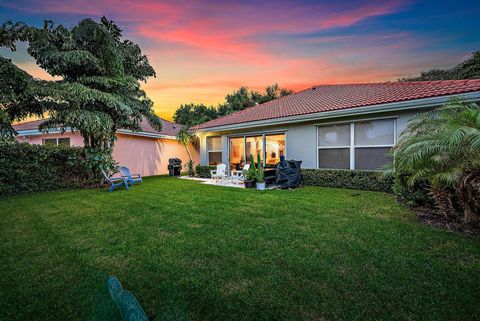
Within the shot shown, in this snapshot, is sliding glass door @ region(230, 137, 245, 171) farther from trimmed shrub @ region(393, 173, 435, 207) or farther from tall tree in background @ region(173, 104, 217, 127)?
tall tree in background @ region(173, 104, 217, 127)

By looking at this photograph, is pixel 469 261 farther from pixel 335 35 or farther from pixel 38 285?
pixel 335 35

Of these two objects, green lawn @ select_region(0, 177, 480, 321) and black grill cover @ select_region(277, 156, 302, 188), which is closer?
green lawn @ select_region(0, 177, 480, 321)

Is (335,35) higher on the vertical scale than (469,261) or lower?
higher

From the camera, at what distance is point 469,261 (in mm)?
3033

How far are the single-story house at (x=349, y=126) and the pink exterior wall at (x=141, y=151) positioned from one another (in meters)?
5.68

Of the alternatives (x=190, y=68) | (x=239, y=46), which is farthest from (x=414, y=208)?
(x=190, y=68)

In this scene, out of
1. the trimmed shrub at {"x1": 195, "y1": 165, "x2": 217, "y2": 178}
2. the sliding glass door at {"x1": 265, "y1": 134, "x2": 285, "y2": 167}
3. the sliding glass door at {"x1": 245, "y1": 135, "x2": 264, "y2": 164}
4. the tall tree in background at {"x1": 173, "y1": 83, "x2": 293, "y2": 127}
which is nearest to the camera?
the sliding glass door at {"x1": 265, "y1": 134, "x2": 285, "y2": 167}

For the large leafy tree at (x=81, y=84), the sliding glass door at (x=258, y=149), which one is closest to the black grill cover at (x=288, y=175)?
the sliding glass door at (x=258, y=149)

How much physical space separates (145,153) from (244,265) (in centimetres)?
1412

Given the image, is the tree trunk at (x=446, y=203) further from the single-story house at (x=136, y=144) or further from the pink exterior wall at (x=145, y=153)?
the pink exterior wall at (x=145, y=153)

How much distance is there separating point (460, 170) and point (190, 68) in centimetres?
1160

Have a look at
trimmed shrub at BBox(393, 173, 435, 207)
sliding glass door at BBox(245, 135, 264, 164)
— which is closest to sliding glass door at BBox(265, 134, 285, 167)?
sliding glass door at BBox(245, 135, 264, 164)

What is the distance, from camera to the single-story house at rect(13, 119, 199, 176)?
44.7 feet

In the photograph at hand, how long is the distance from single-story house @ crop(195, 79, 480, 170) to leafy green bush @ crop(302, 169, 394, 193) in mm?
559
